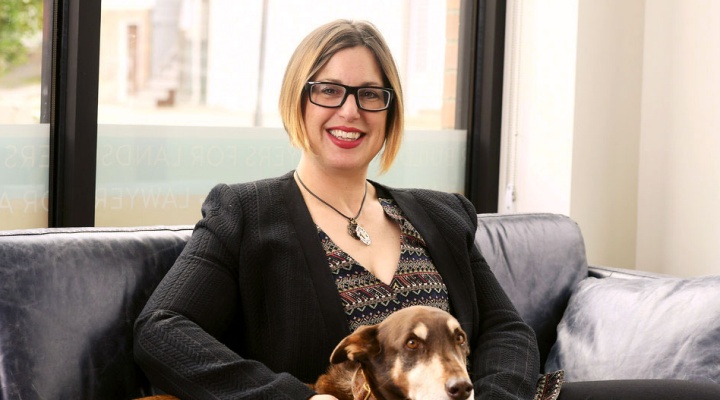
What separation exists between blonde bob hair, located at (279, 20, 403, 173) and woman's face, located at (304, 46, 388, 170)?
13mm

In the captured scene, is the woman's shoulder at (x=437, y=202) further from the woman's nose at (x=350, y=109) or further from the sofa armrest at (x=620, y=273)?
the sofa armrest at (x=620, y=273)

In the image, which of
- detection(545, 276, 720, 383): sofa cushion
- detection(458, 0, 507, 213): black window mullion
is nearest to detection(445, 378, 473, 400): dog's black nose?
detection(545, 276, 720, 383): sofa cushion

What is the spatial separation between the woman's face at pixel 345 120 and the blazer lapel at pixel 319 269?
0.39 ft

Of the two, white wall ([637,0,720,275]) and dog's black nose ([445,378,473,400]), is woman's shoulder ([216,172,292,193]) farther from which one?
white wall ([637,0,720,275])

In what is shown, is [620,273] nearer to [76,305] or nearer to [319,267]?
[319,267]

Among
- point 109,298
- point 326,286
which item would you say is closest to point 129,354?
point 109,298

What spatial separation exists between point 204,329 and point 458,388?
0.57 m

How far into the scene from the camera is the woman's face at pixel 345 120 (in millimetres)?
1899

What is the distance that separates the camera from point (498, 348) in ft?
6.19

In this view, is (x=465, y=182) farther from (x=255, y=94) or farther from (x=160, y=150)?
(x=160, y=150)

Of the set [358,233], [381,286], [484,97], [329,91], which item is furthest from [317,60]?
[484,97]

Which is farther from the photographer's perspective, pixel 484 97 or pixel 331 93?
pixel 484 97

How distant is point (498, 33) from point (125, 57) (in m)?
1.63

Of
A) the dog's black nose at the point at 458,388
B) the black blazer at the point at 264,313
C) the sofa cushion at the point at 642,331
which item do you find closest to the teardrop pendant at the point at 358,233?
the black blazer at the point at 264,313
